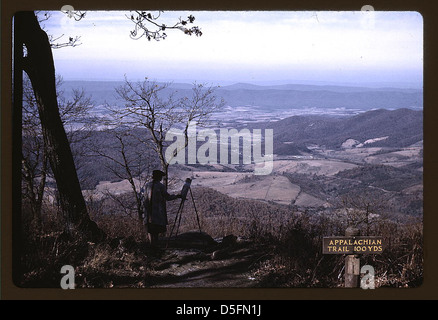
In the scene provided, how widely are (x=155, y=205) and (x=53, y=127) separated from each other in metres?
1.66

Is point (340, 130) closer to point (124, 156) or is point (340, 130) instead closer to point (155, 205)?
point (155, 205)

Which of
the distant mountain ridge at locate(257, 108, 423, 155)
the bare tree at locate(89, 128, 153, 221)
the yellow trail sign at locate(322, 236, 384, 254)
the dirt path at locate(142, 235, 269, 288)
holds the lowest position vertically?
the dirt path at locate(142, 235, 269, 288)

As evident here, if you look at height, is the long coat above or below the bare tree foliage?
below

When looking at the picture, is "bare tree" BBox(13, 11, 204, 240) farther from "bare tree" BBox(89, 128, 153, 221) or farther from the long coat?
"bare tree" BBox(89, 128, 153, 221)

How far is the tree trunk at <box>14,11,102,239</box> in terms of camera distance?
21.6 feet

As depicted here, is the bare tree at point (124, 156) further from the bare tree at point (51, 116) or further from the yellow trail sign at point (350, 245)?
the yellow trail sign at point (350, 245)

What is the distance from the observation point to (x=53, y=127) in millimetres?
6801

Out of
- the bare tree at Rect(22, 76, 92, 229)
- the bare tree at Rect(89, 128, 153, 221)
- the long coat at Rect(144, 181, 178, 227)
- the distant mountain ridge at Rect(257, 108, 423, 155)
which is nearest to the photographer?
the distant mountain ridge at Rect(257, 108, 423, 155)

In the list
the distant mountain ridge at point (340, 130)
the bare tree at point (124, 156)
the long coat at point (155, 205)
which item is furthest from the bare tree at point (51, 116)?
the distant mountain ridge at point (340, 130)

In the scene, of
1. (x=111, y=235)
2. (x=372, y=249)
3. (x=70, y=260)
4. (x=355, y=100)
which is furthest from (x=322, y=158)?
(x=70, y=260)

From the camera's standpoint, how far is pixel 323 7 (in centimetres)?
589

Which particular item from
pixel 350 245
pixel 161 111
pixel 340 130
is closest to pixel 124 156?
pixel 161 111

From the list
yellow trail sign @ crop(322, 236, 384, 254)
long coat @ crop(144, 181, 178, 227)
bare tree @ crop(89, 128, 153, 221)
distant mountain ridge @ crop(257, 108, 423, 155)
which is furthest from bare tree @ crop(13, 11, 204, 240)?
yellow trail sign @ crop(322, 236, 384, 254)

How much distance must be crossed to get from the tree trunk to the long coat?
0.70m
